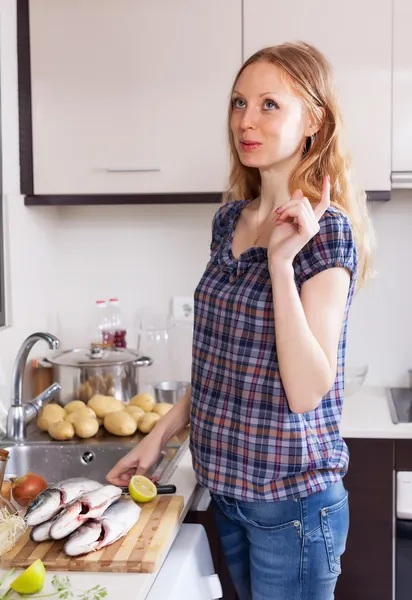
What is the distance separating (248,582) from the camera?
148 centimetres

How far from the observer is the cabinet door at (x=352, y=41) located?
84.2 inches

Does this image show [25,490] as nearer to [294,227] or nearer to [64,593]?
[64,593]

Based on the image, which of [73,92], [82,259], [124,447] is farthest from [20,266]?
[124,447]

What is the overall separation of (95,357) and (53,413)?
9.3 inches

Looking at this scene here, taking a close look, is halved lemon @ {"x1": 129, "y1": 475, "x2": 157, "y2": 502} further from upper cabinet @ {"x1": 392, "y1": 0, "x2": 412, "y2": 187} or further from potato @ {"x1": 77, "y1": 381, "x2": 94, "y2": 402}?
upper cabinet @ {"x1": 392, "y1": 0, "x2": 412, "y2": 187}

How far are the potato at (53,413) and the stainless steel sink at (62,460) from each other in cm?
9

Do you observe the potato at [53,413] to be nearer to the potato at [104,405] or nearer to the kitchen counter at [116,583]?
the potato at [104,405]

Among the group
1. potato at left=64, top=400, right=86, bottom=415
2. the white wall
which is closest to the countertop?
Answer: potato at left=64, top=400, right=86, bottom=415

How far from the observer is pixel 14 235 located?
2.25 m

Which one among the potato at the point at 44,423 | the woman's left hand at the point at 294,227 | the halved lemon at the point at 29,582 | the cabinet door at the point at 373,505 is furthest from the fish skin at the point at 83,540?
the cabinet door at the point at 373,505

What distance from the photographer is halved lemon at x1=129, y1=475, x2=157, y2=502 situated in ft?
4.63

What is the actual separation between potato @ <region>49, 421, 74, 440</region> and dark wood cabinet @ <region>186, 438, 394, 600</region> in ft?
2.35

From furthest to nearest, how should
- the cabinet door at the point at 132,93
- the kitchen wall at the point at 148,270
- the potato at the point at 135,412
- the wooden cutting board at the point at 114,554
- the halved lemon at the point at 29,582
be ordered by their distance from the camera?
the kitchen wall at the point at 148,270
the cabinet door at the point at 132,93
the potato at the point at 135,412
the wooden cutting board at the point at 114,554
the halved lemon at the point at 29,582

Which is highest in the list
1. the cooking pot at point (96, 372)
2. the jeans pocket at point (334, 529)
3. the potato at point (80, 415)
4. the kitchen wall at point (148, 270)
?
the kitchen wall at point (148, 270)
